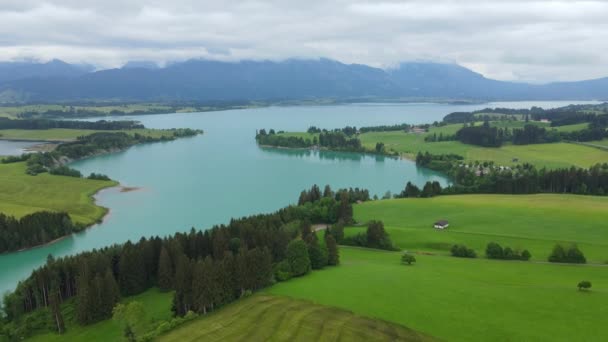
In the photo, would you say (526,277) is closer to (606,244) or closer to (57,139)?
(606,244)

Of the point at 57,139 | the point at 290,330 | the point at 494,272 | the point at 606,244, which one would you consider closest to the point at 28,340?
the point at 290,330

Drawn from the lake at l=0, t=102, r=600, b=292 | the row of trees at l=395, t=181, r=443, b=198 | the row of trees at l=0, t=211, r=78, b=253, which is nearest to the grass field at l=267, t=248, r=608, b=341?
the row of trees at l=395, t=181, r=443, b=198

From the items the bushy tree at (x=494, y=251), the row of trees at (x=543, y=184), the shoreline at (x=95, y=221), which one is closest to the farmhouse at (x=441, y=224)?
the bushy tree at (x=494, y=251)

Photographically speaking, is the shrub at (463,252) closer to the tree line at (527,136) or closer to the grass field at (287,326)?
the grass field at (287,326)

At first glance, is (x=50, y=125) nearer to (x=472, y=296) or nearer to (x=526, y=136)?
(x=526, y=136)

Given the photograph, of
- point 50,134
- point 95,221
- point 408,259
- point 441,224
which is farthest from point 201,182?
point 50,134

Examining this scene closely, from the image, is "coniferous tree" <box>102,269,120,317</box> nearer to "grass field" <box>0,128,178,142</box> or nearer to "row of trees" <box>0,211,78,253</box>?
"row of trees" <box>0,211,78,253</box>
